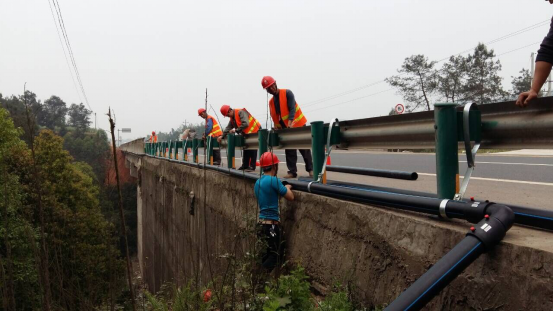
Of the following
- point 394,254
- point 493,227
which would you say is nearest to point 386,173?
point 394,254

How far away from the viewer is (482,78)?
4188 cm

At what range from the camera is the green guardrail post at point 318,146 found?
16.4ft

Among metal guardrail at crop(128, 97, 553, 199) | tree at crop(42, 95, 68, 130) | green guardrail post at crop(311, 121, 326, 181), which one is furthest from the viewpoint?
A: tree at crop(42, 95, 68, 130)

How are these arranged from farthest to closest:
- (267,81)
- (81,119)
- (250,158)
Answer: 1. (81,119)
2. (250,158)
3. (267,81)

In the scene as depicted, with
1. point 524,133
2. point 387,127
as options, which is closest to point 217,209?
point 387,127

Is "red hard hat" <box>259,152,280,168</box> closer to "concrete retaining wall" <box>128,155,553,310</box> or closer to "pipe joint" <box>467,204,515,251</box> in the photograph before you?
"concrete retaining wall" <box>128,155,553,310</box>

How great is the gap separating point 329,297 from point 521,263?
1.38 metres

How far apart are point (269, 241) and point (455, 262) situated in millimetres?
2610

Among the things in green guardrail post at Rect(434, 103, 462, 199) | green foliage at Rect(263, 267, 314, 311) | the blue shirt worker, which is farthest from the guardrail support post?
the blue shirt worker

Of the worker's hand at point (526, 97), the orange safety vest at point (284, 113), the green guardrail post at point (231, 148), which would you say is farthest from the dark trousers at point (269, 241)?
the green guardrail post at point (231, 148)

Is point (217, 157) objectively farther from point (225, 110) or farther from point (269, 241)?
point (269, 241)

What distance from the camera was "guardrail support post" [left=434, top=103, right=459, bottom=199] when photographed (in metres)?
3.13

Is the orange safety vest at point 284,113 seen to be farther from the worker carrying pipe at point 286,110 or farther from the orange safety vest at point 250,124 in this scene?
the orange safety vest at point 250,124

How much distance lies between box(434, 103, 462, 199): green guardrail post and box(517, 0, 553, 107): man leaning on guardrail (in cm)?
46
